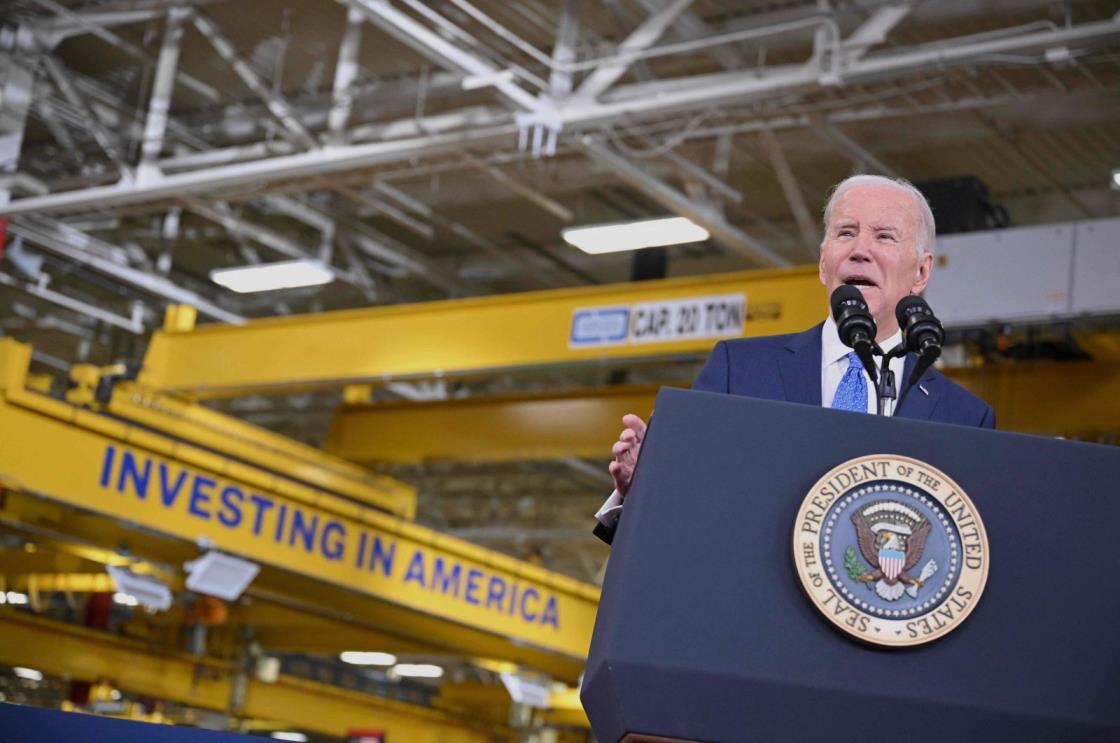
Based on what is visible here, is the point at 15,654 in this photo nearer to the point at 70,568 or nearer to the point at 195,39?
the point at 70,568

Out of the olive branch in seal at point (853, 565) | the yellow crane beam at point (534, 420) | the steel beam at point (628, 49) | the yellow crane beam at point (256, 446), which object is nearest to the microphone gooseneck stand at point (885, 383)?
the olive branch in seal at point (853, 565)

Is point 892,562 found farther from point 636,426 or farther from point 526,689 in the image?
point 526,689

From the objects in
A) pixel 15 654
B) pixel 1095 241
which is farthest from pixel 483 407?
pixel 15 654

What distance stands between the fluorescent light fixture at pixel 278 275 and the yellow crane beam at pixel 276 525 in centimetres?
173

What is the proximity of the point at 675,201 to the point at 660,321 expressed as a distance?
2.09 metres

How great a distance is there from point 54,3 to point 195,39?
1.22 meters

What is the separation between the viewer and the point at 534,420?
1215cm

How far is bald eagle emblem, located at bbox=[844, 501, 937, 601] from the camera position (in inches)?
72.4

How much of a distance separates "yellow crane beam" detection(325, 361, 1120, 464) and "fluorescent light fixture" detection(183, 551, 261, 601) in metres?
1.76

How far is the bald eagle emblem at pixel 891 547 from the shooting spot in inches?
72.4

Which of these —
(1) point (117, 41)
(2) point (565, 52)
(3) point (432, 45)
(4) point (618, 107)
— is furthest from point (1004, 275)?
(1) point (117, 41)

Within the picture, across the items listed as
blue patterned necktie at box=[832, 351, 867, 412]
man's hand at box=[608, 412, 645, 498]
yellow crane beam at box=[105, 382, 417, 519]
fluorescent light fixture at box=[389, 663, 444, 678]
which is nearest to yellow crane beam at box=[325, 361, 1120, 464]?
yellow crane beam at box=[105, 382, 417, 519]

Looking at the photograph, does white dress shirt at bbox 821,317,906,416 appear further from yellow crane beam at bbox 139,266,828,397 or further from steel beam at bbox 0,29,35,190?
steel beam at bbox 0,29,35,190

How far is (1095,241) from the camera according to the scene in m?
8.31
